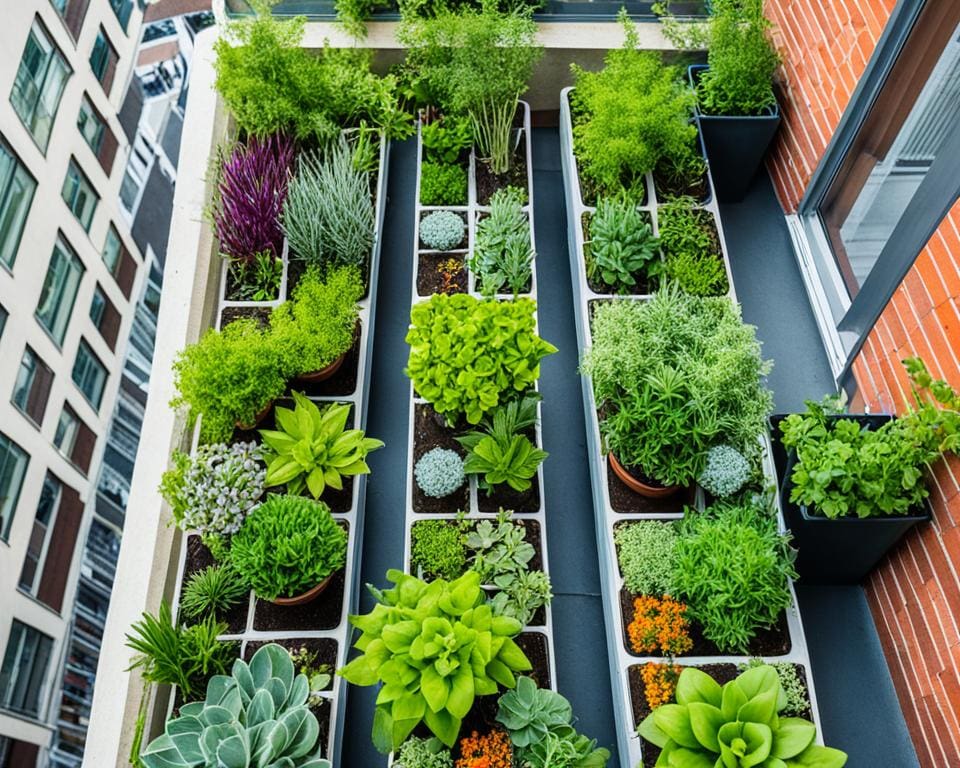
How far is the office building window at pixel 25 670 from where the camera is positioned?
12.1 ft

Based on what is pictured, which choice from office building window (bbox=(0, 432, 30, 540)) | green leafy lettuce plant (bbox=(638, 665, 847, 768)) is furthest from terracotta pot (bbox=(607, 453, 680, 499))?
office building window (bbox=(0, 432, 30, 540))

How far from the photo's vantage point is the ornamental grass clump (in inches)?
123

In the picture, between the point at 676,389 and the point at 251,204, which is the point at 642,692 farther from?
the point at 251,204

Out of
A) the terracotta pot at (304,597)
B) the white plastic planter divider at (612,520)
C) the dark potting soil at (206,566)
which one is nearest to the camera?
the white plastic planter divider at (612,520)

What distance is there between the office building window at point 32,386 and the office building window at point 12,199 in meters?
0.56

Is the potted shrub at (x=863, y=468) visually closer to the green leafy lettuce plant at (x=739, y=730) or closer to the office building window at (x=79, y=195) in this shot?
the green leafy lettuce plant at (x=739, y=730)

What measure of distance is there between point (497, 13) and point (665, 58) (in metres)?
1.06

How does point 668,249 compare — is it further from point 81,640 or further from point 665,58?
point 81,640

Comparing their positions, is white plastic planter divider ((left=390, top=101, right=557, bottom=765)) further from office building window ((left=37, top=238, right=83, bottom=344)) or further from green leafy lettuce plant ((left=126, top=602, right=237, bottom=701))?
office building window ((left=37, top=238, right=83, bottom=344))

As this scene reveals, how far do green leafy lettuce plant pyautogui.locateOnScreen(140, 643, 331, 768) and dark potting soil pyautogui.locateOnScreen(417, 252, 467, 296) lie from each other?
1822 mm

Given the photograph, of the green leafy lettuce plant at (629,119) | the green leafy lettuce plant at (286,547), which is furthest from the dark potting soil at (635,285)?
the green leafy lettuce plant at (286,547)

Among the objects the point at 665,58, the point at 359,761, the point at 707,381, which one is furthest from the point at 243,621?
the point at 665,58

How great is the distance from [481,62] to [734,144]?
4.59 ft

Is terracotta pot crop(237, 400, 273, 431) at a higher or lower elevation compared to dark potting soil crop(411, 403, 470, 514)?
higher
